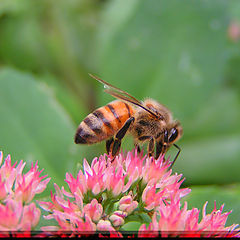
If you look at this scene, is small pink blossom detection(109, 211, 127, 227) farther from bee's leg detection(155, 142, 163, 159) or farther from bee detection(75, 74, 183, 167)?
bee's leg detection(155, 142, 163, 159)

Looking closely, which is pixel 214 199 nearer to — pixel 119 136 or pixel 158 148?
pixel 158 148

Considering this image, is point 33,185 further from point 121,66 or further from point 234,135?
point 234,135

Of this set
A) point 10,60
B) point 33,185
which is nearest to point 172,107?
point 10,60

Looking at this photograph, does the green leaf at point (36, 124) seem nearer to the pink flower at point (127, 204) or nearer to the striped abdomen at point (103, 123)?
the striped abdomen at point (103, 123)

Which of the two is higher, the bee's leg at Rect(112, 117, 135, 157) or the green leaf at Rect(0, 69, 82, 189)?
the green leaf at Rect(0, 69, 82, 189)

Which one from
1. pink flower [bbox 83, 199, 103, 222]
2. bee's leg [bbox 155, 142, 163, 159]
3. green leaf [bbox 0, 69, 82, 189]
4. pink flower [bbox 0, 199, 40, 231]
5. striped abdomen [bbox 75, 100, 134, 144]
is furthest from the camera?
green leaf [bbox 0, 69, 82, 189]

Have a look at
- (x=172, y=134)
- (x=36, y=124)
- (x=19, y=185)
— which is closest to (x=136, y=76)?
(x=36, y=124)

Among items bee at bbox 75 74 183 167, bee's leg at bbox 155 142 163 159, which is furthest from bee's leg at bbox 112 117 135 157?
bee's leg at bbox 155 142 163 159
